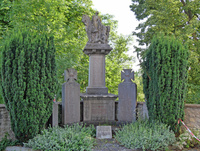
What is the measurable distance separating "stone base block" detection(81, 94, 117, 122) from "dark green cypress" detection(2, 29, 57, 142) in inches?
98.5

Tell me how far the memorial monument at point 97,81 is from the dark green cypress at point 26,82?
2.52 meters

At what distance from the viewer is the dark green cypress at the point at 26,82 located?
18.2 ft

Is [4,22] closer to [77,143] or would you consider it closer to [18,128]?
[18,128]

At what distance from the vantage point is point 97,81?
A: 8.97 metres

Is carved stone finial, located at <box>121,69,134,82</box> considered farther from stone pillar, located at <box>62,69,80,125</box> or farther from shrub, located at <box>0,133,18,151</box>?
shrub, located at <box>0,133,18,151</box>

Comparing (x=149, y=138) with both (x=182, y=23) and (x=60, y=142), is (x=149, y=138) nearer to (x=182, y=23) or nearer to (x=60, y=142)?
(x=60, y=142)

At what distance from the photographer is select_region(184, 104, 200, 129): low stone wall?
22.4ft

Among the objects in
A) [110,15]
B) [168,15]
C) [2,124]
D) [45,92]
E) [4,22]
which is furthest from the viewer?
[110,15]

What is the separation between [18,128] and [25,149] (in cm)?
62

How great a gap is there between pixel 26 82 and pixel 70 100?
241 centimetres

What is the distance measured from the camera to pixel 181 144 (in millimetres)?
5660

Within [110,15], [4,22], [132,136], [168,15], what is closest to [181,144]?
[132,136]

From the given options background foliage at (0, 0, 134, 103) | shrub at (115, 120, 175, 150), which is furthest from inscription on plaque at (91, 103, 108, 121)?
background foliage at (0, 0, 134, 103)

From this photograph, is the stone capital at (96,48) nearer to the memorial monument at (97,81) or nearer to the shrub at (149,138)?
the memorial monument at (97,81)
